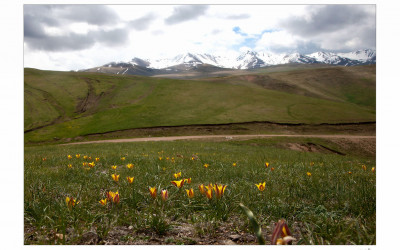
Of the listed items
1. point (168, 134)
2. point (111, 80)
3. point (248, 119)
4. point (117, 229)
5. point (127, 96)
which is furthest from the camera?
point (111, 80)

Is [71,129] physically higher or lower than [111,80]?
lower

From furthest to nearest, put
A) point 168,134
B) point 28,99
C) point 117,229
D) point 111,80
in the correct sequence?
1. point 111,80
2. point 28,99
3. point 168,134
4. point 117,229

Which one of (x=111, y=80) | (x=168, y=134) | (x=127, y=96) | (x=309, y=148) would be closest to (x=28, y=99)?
(x=127, y=96)

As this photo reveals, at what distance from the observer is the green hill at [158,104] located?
55688 mm

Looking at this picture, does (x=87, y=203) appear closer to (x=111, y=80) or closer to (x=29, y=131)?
(x=29, y=131)

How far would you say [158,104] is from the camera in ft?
227

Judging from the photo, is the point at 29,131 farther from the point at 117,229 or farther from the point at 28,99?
the point at 117,229

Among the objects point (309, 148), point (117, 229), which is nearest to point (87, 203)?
point (117, 229)

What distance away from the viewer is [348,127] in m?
50.5

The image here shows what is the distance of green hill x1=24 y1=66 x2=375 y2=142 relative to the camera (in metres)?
55.7

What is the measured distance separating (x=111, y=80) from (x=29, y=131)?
52.3 meters
